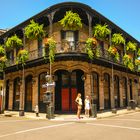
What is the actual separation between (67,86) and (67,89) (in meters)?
0.25

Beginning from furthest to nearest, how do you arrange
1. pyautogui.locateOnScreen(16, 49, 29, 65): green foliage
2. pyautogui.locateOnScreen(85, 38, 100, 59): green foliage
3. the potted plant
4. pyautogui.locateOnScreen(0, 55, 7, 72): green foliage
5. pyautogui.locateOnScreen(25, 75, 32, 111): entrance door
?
pyautogui.locateOnScreen(0, 55, 7, 72): green foliage, pyautogui.locateOnScreen(25, 75, 32, 111): entrance door, the potted plant, pyautogui.locateOnScreen(16, 49, 29, 65): green foliage, pyautogui.locateOnScreen(85, 38, 100, 59): green foliage

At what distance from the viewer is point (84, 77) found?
18.5 metres

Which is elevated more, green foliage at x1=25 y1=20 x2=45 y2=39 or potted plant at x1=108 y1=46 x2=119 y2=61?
green foliage at x1=25 y1=20 x2=45 y2=39

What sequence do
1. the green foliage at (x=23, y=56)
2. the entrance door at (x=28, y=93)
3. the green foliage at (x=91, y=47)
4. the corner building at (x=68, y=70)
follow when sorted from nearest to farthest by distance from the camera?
1. the green foliage at (x=91, y=47)
2. the corner building at (x=68, y=70)
3. the green foliage at (x=23, y=56)
4. the entrance door at (x=28, y=93)

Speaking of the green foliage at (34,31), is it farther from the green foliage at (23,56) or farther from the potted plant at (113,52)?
the potted plant at (113,52)

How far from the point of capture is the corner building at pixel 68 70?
18.1 meters

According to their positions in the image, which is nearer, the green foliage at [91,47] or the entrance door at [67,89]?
the green foliage at [91,47]

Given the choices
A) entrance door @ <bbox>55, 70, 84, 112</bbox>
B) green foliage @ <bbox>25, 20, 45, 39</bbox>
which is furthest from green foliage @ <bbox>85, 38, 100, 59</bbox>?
green foliage @ <bbox>25, 20, 45, 39</bbox>

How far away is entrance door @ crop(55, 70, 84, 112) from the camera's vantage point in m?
18.6

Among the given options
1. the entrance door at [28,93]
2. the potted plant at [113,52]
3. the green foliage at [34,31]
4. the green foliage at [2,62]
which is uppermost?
the green foliage at [34,31]

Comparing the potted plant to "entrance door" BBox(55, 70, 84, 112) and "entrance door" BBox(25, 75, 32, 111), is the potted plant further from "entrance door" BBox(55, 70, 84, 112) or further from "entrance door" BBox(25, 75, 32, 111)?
"entrance door" BBox(25, 75, 32, 111)

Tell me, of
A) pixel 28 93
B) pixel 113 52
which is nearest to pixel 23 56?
pixel 28 93

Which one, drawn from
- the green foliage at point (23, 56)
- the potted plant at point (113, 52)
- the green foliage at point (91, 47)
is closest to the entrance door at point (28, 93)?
the green foliage at point (23, 56)

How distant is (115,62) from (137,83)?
29.7 feet
